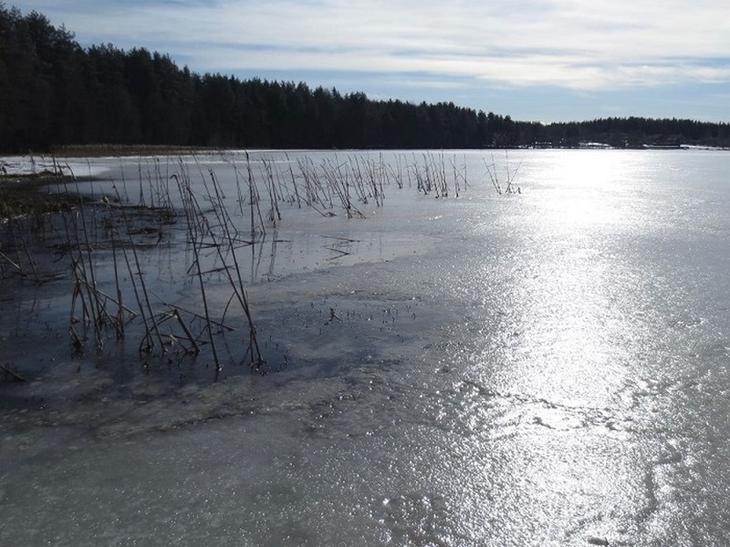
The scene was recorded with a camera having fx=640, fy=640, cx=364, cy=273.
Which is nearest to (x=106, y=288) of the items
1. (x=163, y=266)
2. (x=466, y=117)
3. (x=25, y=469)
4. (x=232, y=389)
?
(x=163, y=266)

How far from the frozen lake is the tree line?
89.2ft

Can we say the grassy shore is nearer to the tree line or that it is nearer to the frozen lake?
the frozen lake

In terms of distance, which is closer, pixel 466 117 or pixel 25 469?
pixel 25 469

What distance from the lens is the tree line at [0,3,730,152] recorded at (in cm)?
3108

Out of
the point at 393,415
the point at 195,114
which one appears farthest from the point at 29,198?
the point at 195,114

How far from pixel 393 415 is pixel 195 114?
5254 centimetres

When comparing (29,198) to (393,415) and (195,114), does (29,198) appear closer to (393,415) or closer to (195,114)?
(393,415)

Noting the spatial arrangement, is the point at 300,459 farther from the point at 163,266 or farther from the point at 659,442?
the point at 163,266

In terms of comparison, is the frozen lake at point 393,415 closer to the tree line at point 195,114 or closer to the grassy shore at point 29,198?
the grassy shore at point 29,198

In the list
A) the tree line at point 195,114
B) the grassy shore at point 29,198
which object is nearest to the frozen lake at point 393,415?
the grassy shore at point 29,198

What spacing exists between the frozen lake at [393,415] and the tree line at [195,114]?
89.2 feet

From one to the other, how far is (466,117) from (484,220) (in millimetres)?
66738

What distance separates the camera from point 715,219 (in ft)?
30.1

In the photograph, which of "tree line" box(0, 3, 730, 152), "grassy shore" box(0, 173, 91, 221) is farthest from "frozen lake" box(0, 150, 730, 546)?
"tree line" box(0, 3, 730, 152)
